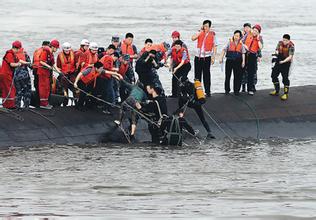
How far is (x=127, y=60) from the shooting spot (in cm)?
2648

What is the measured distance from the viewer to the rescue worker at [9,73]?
24.3 meters

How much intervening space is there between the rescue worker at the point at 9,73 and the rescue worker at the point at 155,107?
341 cm

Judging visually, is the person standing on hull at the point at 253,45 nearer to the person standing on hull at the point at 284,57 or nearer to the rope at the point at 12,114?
the person standing on hull at the point at 284,57

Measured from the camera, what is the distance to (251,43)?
91.6ft

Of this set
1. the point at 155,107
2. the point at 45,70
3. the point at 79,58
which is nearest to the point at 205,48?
the point at 155,107

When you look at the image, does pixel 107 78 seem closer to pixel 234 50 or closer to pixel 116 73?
pixel 116 73

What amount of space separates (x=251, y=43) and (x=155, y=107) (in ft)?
14.8

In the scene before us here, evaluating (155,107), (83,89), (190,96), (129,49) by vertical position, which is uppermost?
(129,49)

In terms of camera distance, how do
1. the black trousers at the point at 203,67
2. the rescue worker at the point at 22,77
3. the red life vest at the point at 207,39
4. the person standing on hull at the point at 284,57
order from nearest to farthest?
1. the rescue worker at the point at 22,77
2. the red life vest at the point at 207,39
3. the black trousers at the point at 203,67
4. the person standing on hull at the point at 284,57

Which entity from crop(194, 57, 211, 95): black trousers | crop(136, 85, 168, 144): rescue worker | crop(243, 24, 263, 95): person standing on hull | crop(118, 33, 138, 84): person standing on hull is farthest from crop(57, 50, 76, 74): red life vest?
crop(243, 24, 263, 95): person standing on hull

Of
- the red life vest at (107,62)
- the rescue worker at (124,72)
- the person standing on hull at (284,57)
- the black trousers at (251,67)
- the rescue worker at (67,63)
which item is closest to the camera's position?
the red life vest at (107,62)

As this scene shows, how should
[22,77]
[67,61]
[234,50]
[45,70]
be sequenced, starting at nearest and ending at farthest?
[22,77] < [45,70] < [67,61] < [234,50]

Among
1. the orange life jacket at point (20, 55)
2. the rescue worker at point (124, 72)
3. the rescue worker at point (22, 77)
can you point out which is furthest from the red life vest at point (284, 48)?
the orange life jacket at point (20, 55)

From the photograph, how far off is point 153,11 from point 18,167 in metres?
57.0
